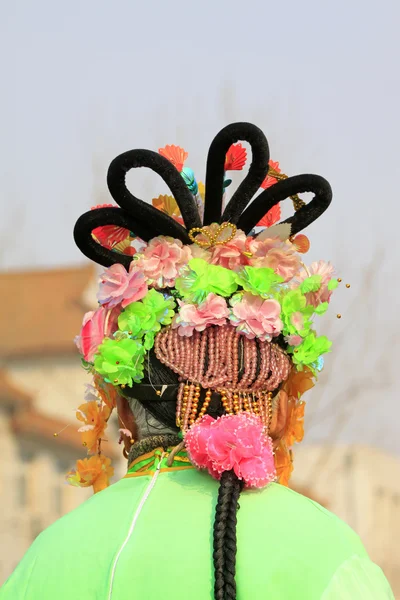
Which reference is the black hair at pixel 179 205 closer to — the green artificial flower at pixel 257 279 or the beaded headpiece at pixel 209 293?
the beaded headpiece at pixel 209 293

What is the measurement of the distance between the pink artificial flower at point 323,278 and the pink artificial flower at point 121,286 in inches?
13.3

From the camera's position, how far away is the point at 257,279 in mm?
2133

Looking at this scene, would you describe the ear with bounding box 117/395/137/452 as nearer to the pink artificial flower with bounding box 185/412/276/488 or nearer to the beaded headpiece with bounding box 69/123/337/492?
the beaded headpiece with bounding box 69/123/337/492

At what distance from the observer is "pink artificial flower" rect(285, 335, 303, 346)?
85.8 inches

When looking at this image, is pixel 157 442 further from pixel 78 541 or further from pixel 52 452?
pixel 52 452

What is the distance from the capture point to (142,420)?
2127mm

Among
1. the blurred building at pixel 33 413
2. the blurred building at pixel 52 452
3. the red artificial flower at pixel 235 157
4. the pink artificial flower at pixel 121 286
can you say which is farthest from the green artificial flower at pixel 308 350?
the blurred building at pixel 33 413

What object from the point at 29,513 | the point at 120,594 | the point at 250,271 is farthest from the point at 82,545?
the point at 29,513

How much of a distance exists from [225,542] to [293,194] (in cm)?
77

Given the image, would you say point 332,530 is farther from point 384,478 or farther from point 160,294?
point 384,478

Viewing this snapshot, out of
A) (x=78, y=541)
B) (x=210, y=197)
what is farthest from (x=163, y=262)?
(x=78, y=541)

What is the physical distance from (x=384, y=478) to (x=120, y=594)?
345 inches

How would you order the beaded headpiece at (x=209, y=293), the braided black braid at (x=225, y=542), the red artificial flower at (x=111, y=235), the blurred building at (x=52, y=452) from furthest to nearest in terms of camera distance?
the blurred building at (x=52, y=452) → the red artificial flower at (x=111, y=235) → the beaded headpiece at (x=209, y=293) → the braided black braid at (x=225, y=542)

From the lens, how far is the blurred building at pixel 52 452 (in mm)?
10562
